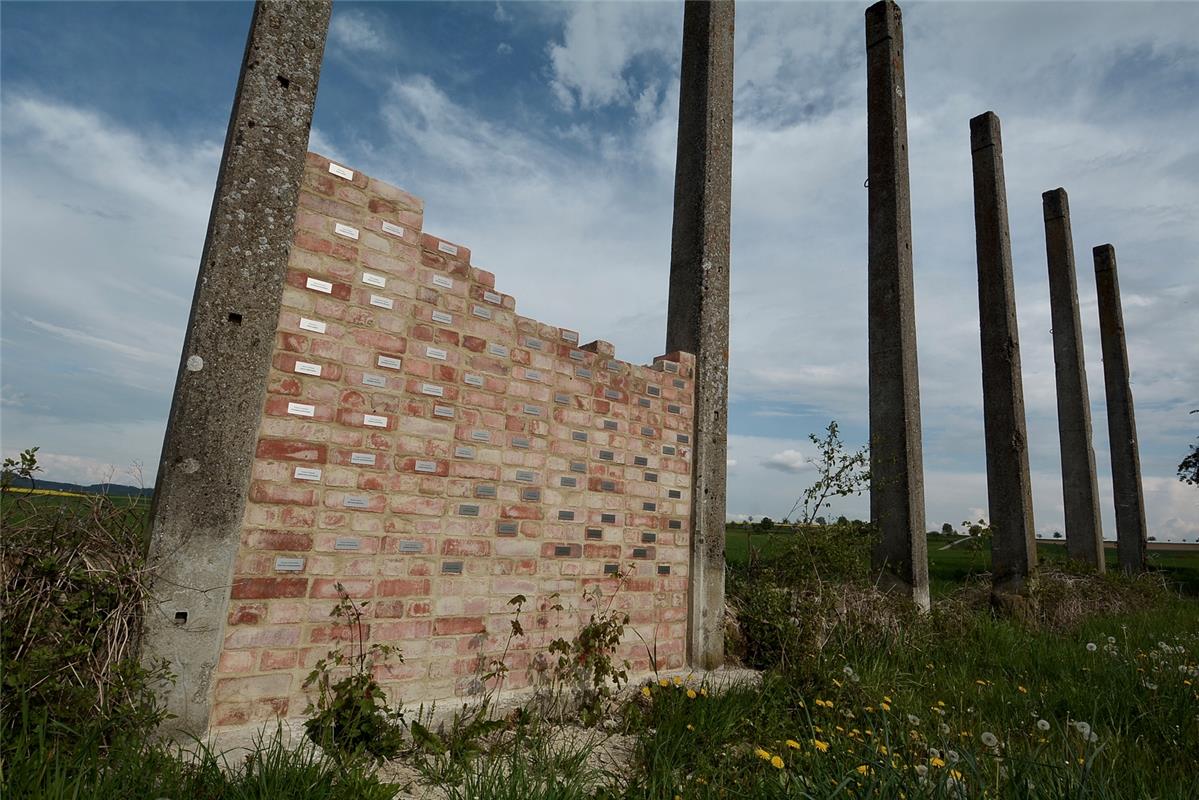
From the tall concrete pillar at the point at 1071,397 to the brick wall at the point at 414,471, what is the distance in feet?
31.2

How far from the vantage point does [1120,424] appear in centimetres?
1224

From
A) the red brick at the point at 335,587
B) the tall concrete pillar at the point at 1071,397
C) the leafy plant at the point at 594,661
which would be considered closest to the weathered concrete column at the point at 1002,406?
the tall concrete pillar at the point at 1071,397

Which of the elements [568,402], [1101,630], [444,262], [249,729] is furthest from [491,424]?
[1101,630]

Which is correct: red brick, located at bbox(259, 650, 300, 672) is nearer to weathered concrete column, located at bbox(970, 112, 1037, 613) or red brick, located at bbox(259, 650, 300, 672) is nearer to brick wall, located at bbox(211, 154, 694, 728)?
brick wall, located at bbox(211, 154, 694, 728)

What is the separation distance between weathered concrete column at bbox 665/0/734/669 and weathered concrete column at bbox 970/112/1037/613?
4.58 metres

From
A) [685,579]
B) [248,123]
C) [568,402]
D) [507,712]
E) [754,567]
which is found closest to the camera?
[248,123]

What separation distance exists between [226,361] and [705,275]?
3.28 meters

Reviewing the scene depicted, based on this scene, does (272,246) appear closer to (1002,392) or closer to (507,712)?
(507,712)

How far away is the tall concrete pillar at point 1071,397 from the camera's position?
33.3ft

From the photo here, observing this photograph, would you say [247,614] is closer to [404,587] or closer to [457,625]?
[404,587]

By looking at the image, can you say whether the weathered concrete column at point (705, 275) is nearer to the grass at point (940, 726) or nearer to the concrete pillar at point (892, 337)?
the grass at point (940, 726)

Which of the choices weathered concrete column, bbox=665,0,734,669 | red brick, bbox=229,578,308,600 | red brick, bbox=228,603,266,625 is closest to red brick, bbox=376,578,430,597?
red brick, bbox=229,578,308,600

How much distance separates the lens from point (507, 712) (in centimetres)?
332

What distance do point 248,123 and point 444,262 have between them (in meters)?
1.05
